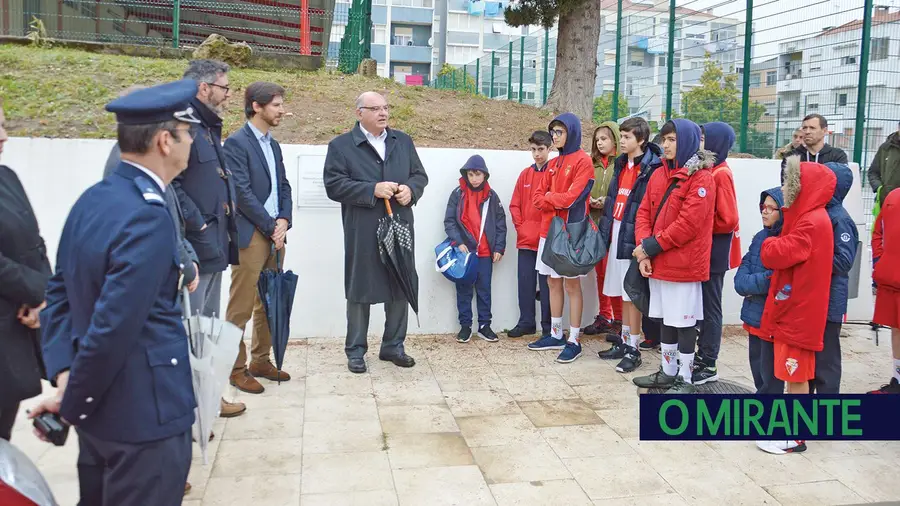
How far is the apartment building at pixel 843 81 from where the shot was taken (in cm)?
796

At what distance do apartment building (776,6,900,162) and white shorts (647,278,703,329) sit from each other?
4080 millimetres

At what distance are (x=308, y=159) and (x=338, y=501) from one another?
3712 mm

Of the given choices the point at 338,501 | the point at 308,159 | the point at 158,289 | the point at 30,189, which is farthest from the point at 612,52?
the point at 158,289

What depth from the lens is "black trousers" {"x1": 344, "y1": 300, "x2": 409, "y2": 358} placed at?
19.5 feet

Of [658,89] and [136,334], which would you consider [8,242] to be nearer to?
[136,334]

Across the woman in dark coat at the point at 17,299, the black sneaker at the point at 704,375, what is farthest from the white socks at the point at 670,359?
the woman in dark coat at the point at 17,299

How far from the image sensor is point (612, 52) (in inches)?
434

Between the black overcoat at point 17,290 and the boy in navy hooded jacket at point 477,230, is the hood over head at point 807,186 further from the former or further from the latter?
the black overcoat at point 17,290

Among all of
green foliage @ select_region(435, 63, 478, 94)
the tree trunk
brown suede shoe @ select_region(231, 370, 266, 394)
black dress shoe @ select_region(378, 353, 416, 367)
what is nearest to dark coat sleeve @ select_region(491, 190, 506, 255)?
black dress shoe @ select_region(378, 353, 416, 367)

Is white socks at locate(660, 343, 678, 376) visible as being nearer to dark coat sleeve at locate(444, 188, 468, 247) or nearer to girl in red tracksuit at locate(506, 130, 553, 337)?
girl in red tracksuit at locate(506, 130, 553, 337)

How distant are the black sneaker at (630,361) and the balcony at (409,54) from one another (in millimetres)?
51207

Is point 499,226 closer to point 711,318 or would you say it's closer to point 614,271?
point 614,271

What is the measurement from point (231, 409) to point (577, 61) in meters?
7.53

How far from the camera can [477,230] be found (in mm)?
6805
